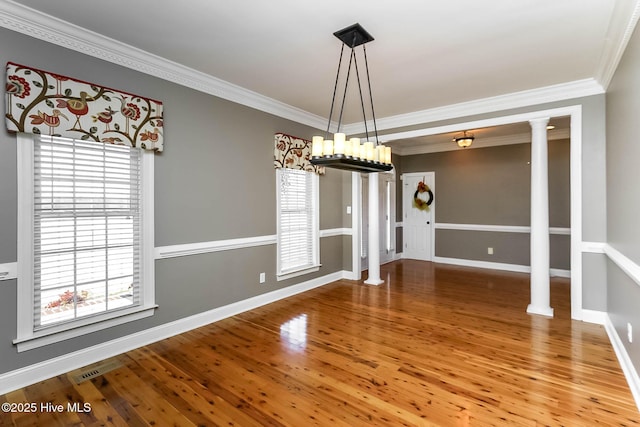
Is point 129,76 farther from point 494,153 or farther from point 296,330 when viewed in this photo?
point 494,153

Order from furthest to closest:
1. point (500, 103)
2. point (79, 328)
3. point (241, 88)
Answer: point (500, 103)
point (241, 88)
point (79, 328)

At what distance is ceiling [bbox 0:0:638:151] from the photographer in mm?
2293

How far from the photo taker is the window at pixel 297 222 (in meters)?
4.62

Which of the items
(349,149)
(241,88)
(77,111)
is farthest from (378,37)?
(77,111)

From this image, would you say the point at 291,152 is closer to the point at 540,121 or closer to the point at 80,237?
the point at 80,237

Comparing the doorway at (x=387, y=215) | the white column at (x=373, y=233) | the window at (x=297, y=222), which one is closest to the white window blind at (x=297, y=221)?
the window at (x=297, y=222)

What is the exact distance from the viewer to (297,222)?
4926 millimetres

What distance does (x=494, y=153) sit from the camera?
6621 mm

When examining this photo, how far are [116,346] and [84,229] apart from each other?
3.64ft

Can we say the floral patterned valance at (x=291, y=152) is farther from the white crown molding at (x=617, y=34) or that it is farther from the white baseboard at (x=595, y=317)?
the white baseboard at (x=595, y=317)

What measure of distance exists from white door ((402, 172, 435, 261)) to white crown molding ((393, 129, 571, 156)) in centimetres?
56

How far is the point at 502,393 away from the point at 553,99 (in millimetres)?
3470

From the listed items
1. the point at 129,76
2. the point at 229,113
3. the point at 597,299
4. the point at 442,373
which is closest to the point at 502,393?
the point at 442,373

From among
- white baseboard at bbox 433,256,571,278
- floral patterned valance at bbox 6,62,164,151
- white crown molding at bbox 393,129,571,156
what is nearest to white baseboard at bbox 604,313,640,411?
white baseboard at bbox 433,256,571,278
